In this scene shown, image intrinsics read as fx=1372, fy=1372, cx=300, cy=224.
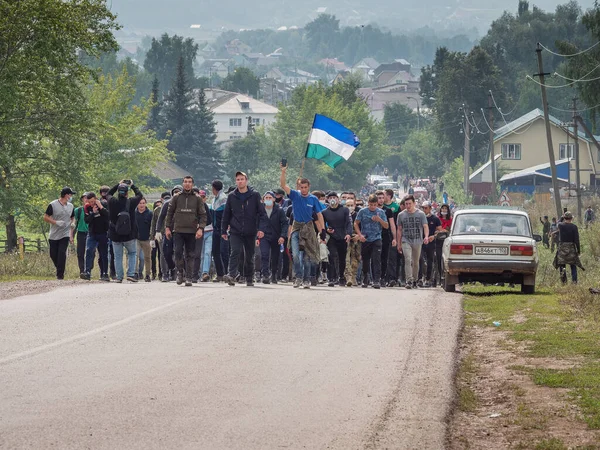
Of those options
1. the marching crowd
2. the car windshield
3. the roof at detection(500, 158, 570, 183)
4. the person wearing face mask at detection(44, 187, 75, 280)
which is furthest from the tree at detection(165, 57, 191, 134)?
the car windshield

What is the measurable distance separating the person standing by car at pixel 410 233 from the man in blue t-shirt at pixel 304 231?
8.95 ft

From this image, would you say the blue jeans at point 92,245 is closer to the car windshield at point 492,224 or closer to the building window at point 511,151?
the car windshield at point 492,224

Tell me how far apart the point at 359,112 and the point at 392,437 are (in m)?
127

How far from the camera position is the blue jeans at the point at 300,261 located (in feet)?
72.0

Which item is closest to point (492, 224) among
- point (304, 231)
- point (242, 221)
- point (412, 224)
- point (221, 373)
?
point (412, 224)

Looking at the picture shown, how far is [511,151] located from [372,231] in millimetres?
95661

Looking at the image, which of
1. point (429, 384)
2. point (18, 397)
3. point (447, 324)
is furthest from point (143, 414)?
point (447, 324)

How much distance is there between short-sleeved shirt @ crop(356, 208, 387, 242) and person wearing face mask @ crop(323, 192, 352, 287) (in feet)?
0.93

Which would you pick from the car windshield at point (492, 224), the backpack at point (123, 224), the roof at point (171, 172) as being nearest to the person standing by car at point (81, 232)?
the backpack at point (123, 224)

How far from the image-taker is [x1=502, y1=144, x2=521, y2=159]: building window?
385ft

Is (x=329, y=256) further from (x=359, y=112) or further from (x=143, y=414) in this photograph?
(x=359, y=112)

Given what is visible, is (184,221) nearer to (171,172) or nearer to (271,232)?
(271,232)

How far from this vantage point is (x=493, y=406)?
444 inches

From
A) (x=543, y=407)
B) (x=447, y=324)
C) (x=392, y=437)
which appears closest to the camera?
(x=392, y=437)
